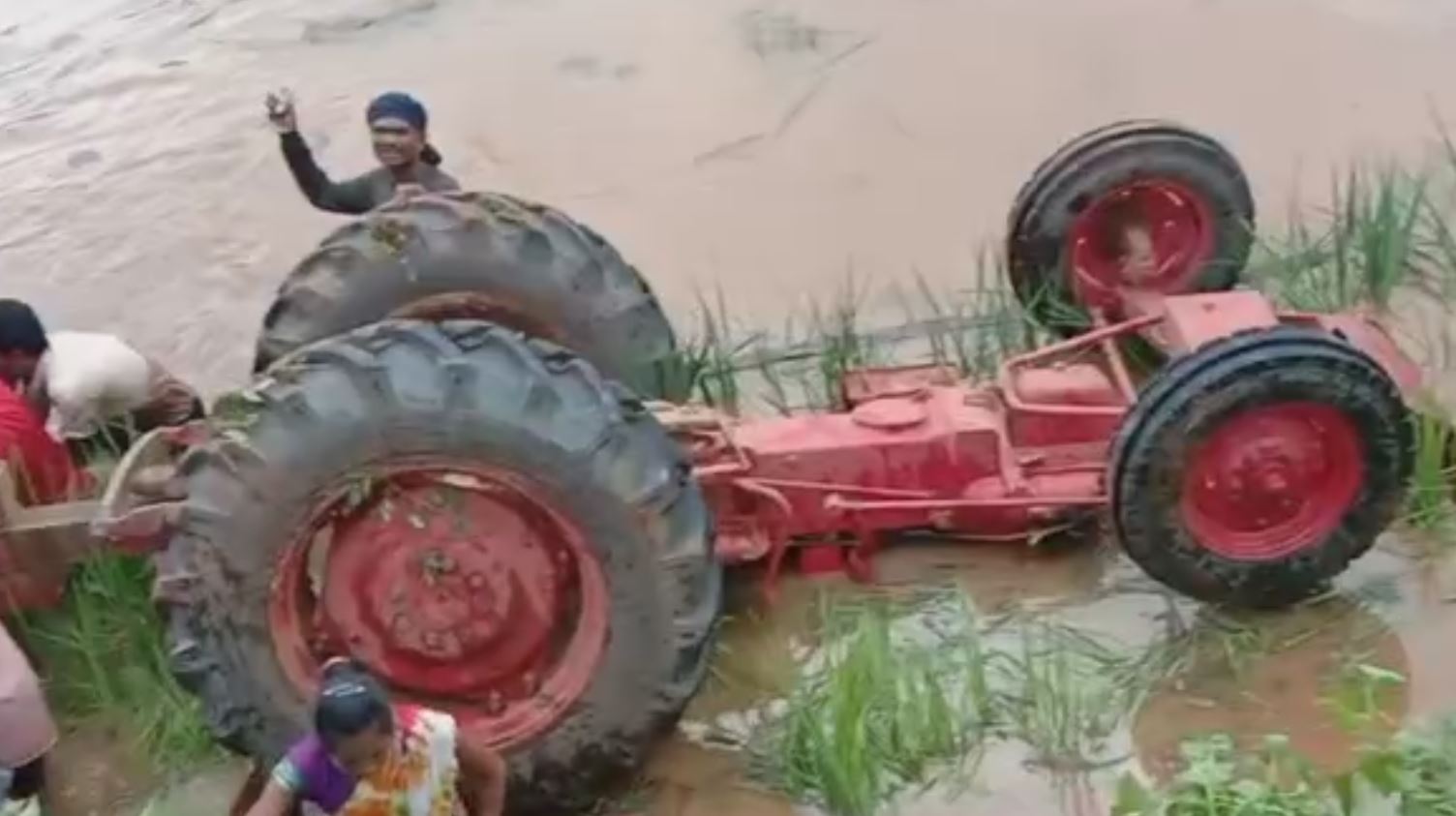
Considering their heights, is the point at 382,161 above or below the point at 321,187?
above

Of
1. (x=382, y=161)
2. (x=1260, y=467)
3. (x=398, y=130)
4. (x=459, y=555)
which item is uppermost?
(x=398, y=130)

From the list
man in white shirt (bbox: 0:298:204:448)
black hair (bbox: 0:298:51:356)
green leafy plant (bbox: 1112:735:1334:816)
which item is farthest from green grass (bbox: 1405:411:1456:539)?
black hair (bbox: 0:298:51:356)

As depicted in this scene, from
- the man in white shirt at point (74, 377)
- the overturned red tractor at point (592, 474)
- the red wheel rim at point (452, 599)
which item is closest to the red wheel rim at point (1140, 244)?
the overturned red tractor at point (592, 474)

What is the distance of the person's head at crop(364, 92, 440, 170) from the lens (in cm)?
721

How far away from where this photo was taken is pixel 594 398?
17.4 feet

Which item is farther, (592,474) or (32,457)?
(32,457)

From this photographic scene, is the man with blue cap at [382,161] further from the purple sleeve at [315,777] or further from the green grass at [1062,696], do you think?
the purple sleeve at [315,777]

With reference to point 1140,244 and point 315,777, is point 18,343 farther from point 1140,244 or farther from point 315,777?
point 1140,244

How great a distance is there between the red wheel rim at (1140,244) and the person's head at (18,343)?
2.81 m

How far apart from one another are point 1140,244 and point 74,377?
115 inches

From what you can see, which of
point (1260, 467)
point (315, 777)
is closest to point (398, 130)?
point (1260, 467)

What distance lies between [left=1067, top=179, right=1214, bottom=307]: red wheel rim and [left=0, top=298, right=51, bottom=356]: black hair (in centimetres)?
281

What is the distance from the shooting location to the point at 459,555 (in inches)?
213

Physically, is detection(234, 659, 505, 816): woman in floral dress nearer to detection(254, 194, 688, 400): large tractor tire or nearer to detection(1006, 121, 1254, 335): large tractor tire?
detection(254, 194, 688, 400): large tractor tire
